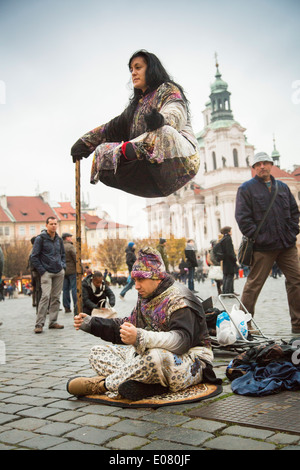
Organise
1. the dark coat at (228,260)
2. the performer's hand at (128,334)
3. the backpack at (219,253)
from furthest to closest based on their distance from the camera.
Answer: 1. the backpack at (219,253)
2. the dark coat at (228,260)
3. the performer's hand at (128,334)

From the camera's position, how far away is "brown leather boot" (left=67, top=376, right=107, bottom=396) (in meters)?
4.23

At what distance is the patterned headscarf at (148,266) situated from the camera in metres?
4.01

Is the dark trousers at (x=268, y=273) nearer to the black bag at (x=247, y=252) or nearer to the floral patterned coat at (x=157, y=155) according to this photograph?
the black bag at (x=247, y=252)

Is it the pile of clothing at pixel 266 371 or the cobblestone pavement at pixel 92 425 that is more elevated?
the pile of clothing at pixel 266 371

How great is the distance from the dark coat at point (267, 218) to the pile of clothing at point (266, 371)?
2140 millimetres

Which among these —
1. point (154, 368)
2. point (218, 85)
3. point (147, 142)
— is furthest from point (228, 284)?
point (218, 85)

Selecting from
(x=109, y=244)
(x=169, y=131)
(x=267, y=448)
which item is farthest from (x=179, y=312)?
(x=109, y=244)

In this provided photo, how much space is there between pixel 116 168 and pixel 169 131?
34 centimetres

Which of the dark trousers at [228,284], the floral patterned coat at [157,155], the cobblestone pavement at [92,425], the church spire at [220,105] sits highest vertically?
the church spire at [220,105]

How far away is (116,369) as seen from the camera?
4430 mm

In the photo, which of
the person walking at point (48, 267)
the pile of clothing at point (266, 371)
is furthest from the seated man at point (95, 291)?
the pile of clothing at point (266, 371)

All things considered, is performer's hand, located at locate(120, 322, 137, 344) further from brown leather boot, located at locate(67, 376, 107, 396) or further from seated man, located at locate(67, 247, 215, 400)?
brown leather boot, located at locate(67, 376, 107, 396)

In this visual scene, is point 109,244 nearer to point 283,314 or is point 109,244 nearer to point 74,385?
point 283,314
